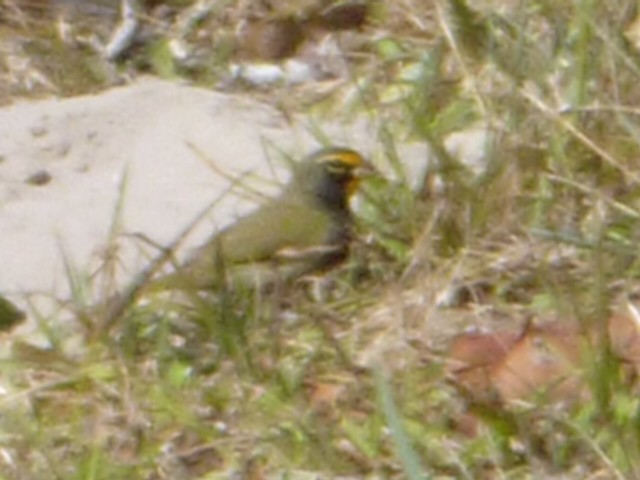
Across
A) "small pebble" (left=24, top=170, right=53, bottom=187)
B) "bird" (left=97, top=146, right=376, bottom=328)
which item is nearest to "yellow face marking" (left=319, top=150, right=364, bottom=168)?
"bird" (left=97, top=146, right=376, bottom=328)

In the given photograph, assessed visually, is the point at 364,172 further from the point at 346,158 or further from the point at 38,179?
the point at 38,179

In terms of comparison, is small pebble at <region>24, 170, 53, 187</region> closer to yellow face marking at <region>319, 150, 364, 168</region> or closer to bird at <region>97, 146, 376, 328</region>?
bird at <region>97, 146, 376, 328</region>

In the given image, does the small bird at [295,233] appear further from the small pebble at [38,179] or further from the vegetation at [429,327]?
the small pebble at [38,179]

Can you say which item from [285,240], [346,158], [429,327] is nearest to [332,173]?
[346,158]

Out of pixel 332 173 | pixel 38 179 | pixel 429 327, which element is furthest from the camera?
pixel 38 179

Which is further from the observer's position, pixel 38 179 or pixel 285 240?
pixel 38 179

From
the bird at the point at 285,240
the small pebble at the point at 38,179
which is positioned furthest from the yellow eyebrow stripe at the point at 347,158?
the small pebble at the point at 38,179
